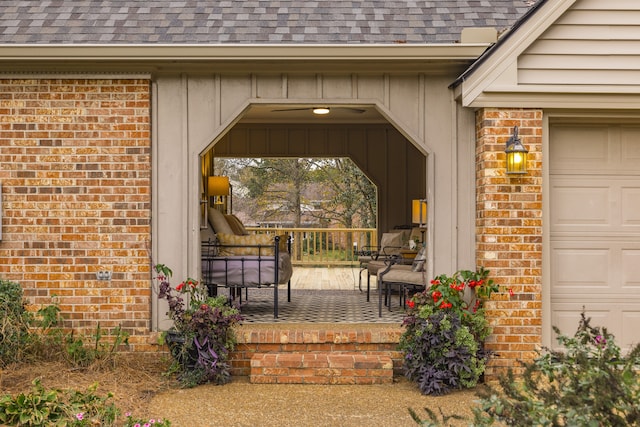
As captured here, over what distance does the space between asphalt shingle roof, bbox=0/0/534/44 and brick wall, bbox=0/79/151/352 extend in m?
0.46

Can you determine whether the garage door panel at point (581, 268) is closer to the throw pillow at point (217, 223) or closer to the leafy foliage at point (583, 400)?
the leafy foliage at point (583, 400)

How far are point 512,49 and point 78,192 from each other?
3708mm

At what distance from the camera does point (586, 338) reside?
2.62 m

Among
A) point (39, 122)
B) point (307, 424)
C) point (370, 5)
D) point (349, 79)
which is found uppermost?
point (370, 5)

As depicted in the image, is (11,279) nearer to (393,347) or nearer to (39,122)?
(39,122)

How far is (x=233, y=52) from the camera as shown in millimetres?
5035

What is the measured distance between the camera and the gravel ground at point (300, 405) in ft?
13.5

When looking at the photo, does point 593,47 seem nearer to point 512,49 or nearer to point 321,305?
point 512,49

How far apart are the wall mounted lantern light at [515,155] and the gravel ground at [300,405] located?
68.8 inches

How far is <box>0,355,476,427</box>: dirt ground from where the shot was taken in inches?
163

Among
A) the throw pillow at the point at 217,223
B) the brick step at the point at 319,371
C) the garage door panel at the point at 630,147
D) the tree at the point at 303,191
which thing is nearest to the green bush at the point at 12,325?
the brick step at the point at 319,371

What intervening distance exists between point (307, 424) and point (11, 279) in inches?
114

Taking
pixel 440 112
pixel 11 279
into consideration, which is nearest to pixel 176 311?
pixel 11 279

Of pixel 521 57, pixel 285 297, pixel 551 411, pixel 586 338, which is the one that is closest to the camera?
pixel 551 411
